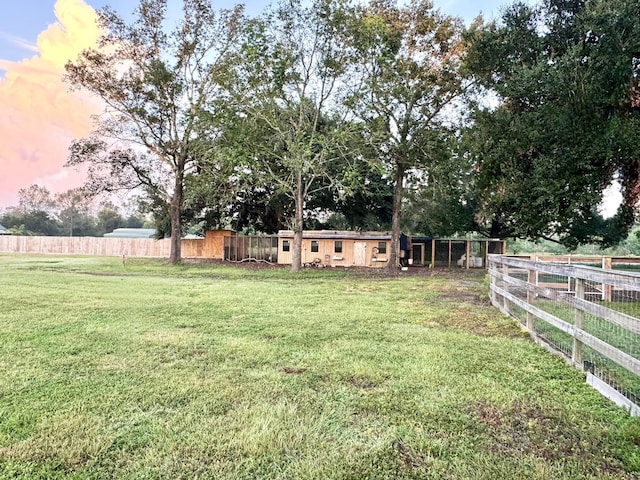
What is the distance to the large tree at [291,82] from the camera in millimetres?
17016

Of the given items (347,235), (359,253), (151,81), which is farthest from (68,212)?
(359,253)

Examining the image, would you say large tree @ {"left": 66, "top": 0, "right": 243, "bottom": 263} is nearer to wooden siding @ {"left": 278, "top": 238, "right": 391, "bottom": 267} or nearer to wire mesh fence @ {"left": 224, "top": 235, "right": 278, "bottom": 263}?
wire mesh fence @ {"left": 224, "top": 235, "right": 278, "bottom": 263}

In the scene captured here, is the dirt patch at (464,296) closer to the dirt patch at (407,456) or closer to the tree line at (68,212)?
the dirt patch at (407,456)

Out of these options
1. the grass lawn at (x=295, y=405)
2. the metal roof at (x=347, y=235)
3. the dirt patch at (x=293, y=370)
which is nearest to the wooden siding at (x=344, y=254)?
the metal roof at (x=347, y=235)

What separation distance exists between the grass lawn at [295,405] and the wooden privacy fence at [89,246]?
27.5 metres

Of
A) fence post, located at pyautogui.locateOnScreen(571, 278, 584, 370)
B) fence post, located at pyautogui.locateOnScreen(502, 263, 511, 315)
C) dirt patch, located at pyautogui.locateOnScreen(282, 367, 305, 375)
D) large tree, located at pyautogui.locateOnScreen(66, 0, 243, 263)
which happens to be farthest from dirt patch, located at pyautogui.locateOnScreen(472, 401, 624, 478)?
large tree, located at pyautogui.locateOnScreen(66, 0, 243, 263)

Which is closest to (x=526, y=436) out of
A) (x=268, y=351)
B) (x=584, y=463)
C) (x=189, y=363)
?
(x=584, y=463)

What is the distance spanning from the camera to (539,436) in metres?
2.72

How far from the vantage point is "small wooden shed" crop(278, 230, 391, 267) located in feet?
80.5

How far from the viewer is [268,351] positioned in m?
4.66

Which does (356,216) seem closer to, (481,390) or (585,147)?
(585,147)

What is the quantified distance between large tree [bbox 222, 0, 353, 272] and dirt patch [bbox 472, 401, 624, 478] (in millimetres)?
14395

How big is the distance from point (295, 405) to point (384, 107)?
19.1m

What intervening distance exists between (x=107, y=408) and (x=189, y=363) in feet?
3.82
